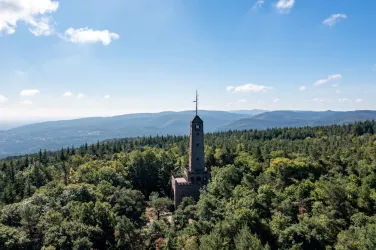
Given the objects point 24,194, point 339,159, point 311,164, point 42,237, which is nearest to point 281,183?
point 311,164

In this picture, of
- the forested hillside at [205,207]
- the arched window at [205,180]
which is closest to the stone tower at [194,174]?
the arched window at [205,180]

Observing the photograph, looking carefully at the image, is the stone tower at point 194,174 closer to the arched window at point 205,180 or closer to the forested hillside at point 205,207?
the arched window at point 205,180

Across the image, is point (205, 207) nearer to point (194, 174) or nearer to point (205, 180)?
point (194, 174)

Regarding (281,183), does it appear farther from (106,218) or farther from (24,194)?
(24,194)

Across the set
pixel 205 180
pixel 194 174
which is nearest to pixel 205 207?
pixel 194 174

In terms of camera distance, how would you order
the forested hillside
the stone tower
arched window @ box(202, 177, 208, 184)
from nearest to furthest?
the forested hillside, the stone tower, arched window @ box(202, 177, 208, 184)

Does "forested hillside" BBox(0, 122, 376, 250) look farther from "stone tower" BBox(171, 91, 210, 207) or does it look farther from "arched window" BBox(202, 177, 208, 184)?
"stone tower" BBox(171, 91, 210, 207)

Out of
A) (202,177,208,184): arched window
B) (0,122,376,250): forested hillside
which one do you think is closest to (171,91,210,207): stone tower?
(202,177,208,184): arched window
